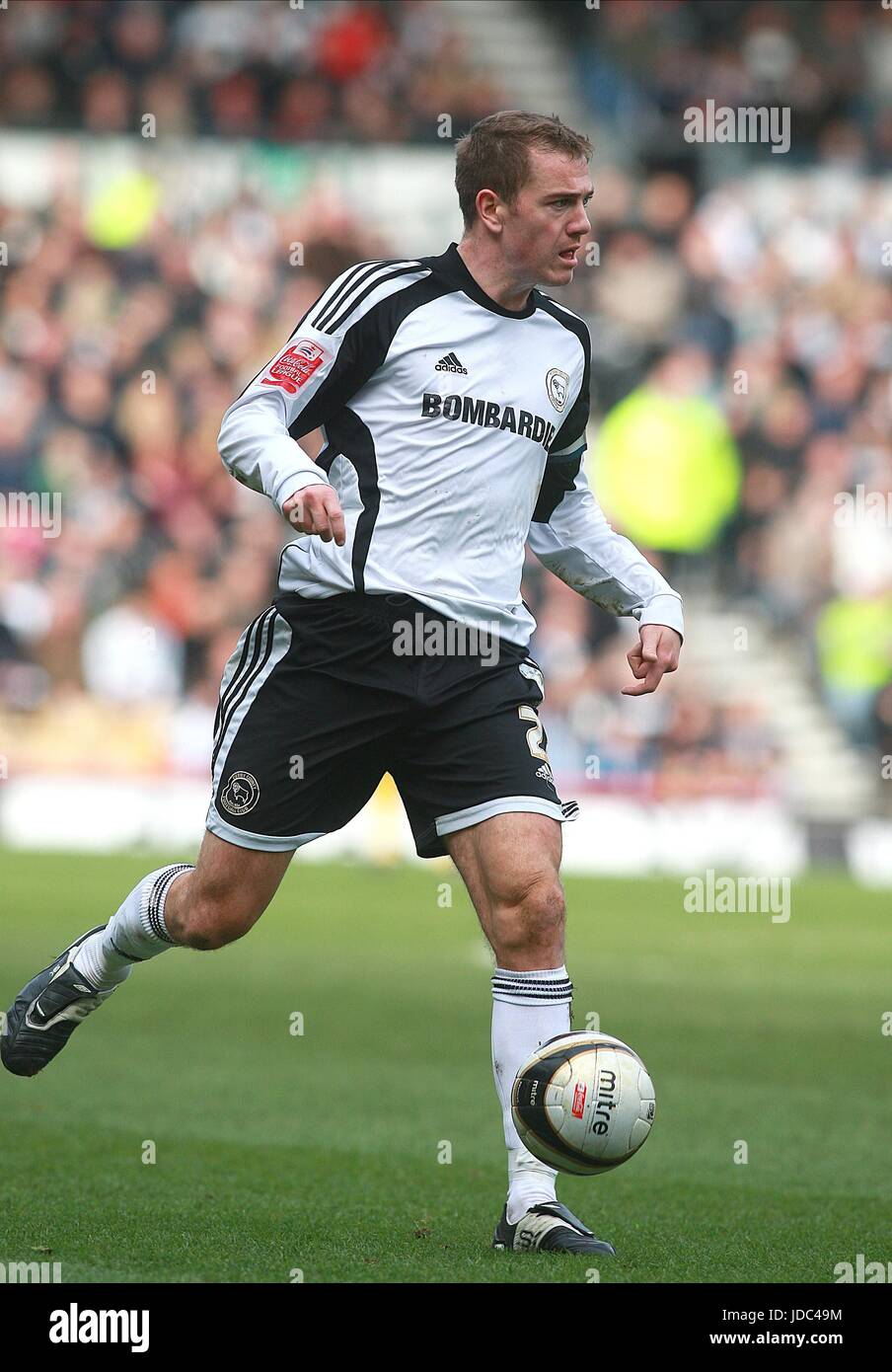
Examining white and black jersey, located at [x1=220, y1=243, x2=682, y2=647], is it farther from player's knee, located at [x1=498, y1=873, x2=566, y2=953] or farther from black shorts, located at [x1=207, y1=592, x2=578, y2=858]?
player's knee, located at [x1=498, y1=873, x2=566, y2=953]

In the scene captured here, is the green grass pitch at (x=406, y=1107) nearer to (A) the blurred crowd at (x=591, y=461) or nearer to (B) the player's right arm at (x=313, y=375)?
(B) the player's right arm at (x=313, y=375)

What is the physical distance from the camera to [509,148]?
5.68m

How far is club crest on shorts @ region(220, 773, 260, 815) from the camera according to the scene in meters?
5.71

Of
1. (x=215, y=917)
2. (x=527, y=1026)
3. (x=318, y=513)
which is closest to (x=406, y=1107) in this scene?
(x=215, y=917)

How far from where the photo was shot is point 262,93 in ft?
72.6

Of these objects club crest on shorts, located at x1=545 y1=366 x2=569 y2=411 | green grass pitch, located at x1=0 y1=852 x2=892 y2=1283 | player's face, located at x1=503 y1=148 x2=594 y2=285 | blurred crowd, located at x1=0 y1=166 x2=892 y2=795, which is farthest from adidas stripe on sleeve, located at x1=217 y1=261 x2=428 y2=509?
blurred crowd, located at x1=0 y1=166 x2=892 y2=795

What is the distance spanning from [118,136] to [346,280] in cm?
1639

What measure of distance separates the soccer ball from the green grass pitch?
264mm

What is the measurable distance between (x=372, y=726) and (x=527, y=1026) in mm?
864

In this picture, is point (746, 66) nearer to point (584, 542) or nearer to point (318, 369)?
point (584, 542)

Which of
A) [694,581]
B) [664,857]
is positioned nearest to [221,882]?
[664,857]

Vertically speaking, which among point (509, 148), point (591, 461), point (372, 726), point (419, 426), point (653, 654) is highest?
point (591, 461)

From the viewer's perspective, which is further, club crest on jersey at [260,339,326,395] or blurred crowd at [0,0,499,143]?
blurred crowd at [0,0,499,143]

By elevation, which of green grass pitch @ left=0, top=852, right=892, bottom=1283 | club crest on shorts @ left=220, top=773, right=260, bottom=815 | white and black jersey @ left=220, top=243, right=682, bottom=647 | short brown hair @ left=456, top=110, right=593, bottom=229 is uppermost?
short brown hair @ left=456, top=110, right=593, bottom=229
